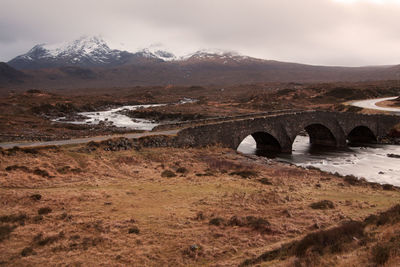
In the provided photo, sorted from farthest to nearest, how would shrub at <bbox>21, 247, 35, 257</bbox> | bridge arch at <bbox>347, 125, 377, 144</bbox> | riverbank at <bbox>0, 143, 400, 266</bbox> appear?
bridge arch at <bbox>347, 125, 377, 144</bbox> < riverbank at <bbox>0, 143, 400, 266</bbox> < shrub at <bbox>21, 247, 35, 257</bbox>

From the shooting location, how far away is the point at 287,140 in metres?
37.4

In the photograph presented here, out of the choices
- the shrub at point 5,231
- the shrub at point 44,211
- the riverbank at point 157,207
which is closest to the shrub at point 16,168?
the riverbank at point 157,207

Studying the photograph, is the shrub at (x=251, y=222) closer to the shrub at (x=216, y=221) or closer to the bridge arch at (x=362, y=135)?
the shrub at (x=216, y=221)

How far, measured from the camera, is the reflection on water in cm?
2742

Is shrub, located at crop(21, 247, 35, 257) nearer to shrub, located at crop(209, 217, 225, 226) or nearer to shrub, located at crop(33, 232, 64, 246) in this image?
shrub, located at crop(33, 232, 64, 246)

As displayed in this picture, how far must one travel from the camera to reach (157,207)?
14.3 metres

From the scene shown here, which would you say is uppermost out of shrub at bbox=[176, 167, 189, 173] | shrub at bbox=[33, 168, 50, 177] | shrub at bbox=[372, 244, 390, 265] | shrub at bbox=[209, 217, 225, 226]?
shrub at bbox=[33, 168, 50, 177]

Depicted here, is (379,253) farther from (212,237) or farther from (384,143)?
(384,143)

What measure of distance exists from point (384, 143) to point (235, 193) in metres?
37.1

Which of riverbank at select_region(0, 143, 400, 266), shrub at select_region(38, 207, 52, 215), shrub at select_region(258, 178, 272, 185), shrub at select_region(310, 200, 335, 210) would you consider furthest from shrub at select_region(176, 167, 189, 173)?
shrub at select_region(38, 207, 52, 215)

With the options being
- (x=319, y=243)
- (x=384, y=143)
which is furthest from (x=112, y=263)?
(x=384, y=143)

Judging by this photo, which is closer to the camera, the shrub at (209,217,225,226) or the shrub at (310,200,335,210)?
the shrub at (209,217,225,226)

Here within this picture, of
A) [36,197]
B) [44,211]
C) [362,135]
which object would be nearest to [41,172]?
[36,197]

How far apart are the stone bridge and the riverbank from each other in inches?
275
